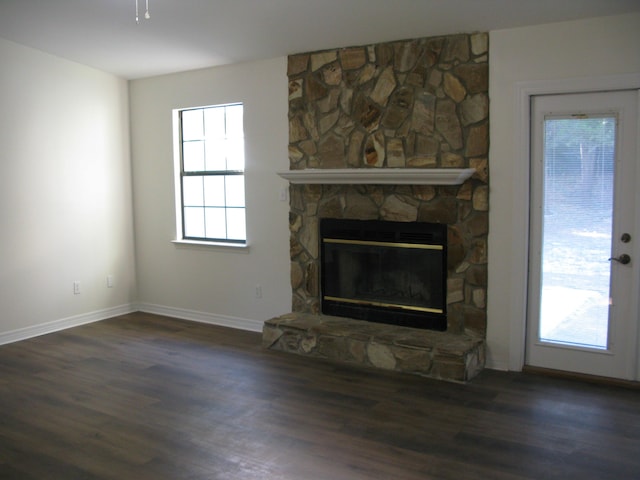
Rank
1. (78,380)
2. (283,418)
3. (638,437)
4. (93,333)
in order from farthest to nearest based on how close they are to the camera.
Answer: (93,333), (78,380), (283,418), (638,437)

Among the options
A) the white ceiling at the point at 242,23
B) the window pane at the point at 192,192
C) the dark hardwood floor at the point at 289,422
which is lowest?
the dark hardwood floor at the point at 289,422

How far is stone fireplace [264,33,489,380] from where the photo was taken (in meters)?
4.16

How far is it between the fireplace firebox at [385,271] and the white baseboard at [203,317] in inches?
33.0

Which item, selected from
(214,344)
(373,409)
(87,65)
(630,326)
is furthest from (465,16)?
(87,65)

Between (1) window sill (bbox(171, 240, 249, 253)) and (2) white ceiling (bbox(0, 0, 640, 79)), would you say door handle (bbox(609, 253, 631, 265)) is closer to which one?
(2) white ceiling (bbox(0, 0, 640, 79))

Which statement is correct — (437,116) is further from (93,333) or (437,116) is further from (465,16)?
(93,333)

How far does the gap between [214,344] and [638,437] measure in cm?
321

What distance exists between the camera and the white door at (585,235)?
378cm

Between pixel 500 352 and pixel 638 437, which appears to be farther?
pixel 500 352

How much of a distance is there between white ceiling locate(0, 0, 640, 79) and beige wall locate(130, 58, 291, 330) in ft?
1.00

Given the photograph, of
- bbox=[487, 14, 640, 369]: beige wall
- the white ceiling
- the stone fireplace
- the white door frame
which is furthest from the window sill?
the white door frame

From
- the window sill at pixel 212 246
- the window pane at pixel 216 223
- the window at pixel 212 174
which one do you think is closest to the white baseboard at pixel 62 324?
the window sill at pixel 212 246

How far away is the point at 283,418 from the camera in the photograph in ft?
11.2

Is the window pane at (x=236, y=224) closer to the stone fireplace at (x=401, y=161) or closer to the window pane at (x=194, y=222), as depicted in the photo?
the window pane at (x=194, y=222)
